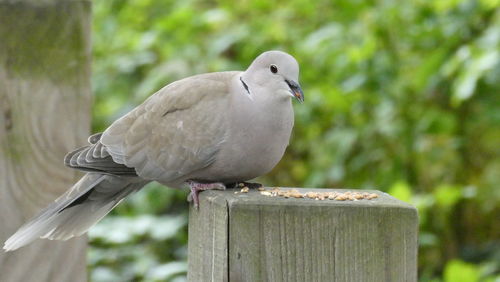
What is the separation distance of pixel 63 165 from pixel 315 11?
3165mm

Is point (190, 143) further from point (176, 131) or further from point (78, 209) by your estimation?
point (78, 209)

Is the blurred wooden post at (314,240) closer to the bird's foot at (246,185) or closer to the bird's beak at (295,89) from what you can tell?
the bird's foot at (246,185)

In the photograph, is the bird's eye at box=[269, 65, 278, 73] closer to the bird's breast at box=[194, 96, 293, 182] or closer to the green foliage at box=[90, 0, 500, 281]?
the bird's breast at box=[194, 96, 293, 182]

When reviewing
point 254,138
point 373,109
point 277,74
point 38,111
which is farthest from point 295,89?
point 373,109

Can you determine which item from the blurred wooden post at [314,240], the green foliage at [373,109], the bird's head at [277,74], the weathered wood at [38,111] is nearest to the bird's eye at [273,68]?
the bird's head at [277,74]

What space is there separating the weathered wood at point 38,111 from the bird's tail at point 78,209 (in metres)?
0.05

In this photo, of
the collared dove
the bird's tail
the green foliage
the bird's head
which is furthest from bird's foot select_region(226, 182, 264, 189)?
the green foliage

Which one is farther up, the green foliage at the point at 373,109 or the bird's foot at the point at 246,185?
the green foliage at the point at 373,109

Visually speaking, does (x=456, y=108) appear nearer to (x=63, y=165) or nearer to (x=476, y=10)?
(x=476, y=10)

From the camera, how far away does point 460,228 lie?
4707 millimetres

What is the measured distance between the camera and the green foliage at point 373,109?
14.0ft

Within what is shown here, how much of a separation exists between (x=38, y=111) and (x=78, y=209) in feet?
1.44

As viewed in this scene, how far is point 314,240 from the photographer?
5.39ft

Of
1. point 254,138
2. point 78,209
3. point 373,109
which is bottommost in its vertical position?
point 78,209
